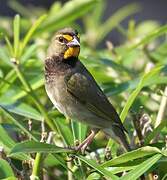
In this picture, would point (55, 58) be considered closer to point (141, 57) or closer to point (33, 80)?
point (33, 80)

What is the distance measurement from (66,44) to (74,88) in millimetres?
194

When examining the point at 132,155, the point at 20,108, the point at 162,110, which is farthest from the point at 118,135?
the point at 132,155

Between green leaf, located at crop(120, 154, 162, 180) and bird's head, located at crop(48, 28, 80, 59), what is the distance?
36.9 inches

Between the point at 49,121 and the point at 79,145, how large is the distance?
0.17 meters

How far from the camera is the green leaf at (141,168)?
1.98 metres

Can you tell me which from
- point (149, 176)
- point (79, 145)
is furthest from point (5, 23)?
point (149, 176)

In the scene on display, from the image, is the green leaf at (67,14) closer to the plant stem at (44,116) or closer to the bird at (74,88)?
the bird at (74,88)

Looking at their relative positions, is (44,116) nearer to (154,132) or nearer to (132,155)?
(154,132)

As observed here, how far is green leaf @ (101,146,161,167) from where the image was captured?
6.66 ft

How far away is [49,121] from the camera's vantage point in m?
2.55

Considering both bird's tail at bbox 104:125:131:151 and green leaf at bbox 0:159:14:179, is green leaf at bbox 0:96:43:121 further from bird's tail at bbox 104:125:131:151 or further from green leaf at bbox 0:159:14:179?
green leaf at bbox 0:159:14:179

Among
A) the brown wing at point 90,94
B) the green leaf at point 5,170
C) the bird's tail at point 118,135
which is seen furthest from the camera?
the brown wing at point 90,94

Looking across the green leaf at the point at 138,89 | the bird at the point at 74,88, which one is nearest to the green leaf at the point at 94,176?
the green leaf at the point at 138,89

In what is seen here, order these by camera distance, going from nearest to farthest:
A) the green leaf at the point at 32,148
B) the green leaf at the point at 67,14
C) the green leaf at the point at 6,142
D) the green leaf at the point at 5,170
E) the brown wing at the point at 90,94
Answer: the green leaf at the point at 32,148, the green leaf at the point at 5,170, the green leaf at the point at 6,142, the brown wing at the point at 90,94, the green leaf at the point at 67,14
